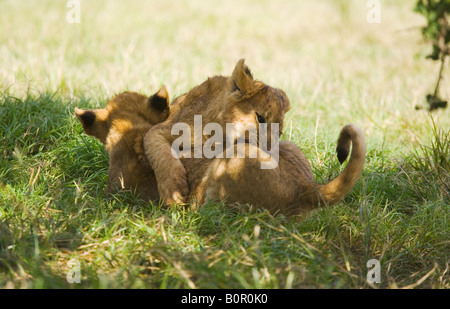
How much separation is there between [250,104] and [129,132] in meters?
1.08

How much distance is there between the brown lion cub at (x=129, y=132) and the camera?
4906 millimetres

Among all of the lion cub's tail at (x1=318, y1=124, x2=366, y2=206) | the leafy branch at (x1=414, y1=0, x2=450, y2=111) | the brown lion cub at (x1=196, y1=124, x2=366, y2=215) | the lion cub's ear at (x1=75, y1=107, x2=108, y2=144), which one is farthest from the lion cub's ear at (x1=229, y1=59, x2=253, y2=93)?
the leafy branch at (x1=414, y1=0, x2=450, y2=111)

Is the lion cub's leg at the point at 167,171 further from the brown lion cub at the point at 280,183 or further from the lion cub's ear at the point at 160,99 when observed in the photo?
the lion cub's ear at the point at 160,99

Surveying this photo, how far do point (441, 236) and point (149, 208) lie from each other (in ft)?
8.02

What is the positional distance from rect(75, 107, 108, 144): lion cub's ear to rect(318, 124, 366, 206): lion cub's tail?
2002mm

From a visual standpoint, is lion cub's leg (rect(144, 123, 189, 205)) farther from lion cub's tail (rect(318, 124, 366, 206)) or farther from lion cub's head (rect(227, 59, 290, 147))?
lion cub's tail (rect(318, 124, 366, 206))

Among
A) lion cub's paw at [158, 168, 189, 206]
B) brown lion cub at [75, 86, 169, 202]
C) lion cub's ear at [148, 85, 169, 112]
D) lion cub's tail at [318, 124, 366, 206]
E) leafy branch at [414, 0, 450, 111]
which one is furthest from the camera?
leafy branch at [414, 0, 450, 111]

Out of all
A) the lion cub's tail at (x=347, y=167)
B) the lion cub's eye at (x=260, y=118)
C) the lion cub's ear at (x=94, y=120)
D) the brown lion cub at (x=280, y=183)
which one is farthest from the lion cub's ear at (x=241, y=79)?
the lion cub's ear at (x=94, y=120)

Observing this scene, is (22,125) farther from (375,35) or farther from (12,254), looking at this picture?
(375,35)

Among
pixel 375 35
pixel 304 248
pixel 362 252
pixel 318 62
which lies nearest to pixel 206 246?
pixel 304 248

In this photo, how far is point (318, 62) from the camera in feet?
37.6

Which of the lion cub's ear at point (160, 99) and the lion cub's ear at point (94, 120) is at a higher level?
the lion cub's ear at point (160, 99)

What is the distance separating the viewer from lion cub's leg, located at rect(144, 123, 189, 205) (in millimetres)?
4672

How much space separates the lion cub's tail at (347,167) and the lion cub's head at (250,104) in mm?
567
